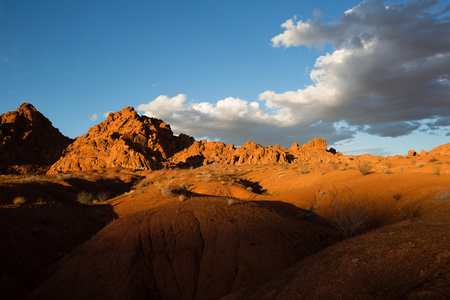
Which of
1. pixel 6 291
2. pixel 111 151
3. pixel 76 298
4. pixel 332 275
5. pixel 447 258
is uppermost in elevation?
pixel 111 151

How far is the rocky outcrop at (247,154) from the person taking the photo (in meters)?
69.1

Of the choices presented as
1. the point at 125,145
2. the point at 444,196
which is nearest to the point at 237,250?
the point at 444,196

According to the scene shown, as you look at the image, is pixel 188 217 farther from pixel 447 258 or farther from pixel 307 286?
pixel 447 258

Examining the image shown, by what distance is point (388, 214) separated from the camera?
33.1 feet

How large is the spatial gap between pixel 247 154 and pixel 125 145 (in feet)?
121

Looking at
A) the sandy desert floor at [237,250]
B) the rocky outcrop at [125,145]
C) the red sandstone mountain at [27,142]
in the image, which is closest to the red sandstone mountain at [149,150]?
the rocky outcrop at [125,145]

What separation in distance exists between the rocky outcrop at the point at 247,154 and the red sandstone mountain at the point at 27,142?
31254mm

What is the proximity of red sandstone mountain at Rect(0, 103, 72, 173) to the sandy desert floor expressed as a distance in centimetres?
5358

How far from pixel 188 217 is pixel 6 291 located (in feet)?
19.7

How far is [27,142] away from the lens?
179 feet

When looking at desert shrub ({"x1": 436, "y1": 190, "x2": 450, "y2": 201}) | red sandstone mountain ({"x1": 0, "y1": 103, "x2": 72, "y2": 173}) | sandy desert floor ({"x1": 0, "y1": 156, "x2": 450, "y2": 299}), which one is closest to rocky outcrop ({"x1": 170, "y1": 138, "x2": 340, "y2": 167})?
red sandstone mountain ({"x1": 0, "y1": 103, "x2": 72, "y2": 173})

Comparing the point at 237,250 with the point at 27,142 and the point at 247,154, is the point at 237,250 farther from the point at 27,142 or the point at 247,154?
the point at 27,142

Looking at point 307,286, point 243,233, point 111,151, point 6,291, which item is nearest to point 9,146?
point 111,151

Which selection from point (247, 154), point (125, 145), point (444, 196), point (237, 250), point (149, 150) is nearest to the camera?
point (237, 250)
